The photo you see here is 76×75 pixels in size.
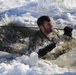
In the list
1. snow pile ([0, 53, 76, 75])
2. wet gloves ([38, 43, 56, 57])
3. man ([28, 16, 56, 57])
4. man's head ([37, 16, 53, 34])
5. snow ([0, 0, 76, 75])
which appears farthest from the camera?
man's head ([37, 16, 53, 34])

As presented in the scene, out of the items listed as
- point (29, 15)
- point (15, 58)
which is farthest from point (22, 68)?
point (29, 15)

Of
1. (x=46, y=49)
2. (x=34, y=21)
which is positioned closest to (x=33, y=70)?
(x=46, y=49)

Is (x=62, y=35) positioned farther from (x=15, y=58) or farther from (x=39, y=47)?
(x=15, y=58)

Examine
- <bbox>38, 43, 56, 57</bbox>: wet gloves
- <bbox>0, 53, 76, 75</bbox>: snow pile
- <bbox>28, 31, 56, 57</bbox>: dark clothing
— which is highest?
<bbox>28, 31, 56, 57</bbox>: dark clothing

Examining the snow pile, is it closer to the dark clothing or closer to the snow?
the snow

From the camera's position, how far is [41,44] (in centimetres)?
584

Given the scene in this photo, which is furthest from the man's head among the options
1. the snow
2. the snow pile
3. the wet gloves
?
the snow pile

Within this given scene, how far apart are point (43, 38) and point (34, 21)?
365 centimetres

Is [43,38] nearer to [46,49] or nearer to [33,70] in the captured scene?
[46,49]

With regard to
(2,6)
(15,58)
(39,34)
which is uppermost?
(2,6)

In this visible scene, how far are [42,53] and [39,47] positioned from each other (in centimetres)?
27

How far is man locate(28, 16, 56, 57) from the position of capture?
577 cm

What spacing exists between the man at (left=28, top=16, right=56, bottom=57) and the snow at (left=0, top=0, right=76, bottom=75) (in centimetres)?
33

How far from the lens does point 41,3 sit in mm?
12492
